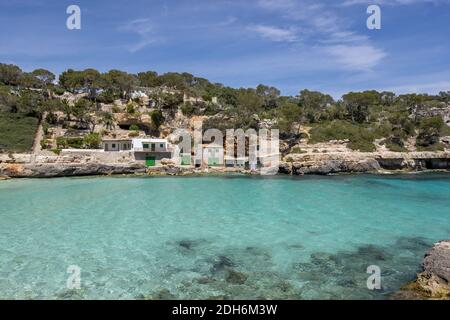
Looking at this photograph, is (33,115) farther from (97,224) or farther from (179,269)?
(179,269)

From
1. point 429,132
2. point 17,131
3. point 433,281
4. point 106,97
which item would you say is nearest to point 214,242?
point 433,281

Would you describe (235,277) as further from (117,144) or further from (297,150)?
(117,144)

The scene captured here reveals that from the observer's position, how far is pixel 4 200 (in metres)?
23.8

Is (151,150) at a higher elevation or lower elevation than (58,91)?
lower

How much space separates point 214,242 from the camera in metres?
13.8

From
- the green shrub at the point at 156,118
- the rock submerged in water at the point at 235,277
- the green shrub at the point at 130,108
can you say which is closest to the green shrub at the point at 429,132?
the green shrub at the point at 156,118

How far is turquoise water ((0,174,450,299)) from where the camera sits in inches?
379

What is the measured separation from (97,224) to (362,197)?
18.7 metres

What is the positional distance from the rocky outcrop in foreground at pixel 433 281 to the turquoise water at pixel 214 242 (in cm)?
51

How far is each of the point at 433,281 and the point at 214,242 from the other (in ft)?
25.2

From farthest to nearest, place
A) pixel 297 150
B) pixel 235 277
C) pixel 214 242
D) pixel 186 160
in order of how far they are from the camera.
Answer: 1. pixel 297 150
2. pixel 186 160
3. pixel 214 242
4. pixel 235 277

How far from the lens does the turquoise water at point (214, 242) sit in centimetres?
962

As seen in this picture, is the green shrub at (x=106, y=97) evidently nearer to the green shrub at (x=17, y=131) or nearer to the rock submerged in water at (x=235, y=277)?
the green shrub at (x=17, y=131)

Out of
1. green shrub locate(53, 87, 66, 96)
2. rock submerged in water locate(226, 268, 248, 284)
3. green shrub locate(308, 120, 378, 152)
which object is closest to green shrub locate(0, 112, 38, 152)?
green shrub locate(53, 87, 66, 96)
